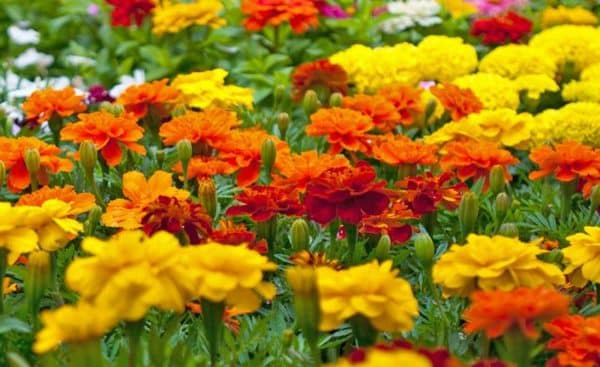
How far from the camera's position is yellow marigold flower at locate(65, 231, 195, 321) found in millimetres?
1338

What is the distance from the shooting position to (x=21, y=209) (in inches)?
67.2

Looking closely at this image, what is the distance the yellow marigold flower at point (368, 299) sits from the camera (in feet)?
4.77

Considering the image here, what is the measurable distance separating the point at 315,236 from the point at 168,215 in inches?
16.6

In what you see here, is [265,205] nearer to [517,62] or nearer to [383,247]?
[383,247]

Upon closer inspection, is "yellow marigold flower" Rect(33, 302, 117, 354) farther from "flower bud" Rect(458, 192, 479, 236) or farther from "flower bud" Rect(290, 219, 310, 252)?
"flower bud" Rect(458, 192, 479, 236)

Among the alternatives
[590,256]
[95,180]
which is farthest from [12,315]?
[590,256]

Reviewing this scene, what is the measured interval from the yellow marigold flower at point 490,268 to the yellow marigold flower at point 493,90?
149 centimetres

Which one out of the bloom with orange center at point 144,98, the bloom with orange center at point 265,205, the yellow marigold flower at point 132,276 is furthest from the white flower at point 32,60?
the yellow marigold flower at point 132,276

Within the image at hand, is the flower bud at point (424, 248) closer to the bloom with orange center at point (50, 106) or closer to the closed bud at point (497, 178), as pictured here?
the closed bud at point (497, 178)

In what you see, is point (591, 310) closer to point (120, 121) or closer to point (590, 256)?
point (590, 256)

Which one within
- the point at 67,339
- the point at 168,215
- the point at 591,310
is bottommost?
the point at 591,310

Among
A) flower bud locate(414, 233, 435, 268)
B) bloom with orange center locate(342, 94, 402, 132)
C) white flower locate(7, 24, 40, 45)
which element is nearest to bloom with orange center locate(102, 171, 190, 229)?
flower bud locate(414, 233, 435, 268)

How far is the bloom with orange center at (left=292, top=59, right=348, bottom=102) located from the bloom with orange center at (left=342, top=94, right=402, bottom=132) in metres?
0.31

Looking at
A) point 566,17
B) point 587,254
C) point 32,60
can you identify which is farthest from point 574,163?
point 32,60
